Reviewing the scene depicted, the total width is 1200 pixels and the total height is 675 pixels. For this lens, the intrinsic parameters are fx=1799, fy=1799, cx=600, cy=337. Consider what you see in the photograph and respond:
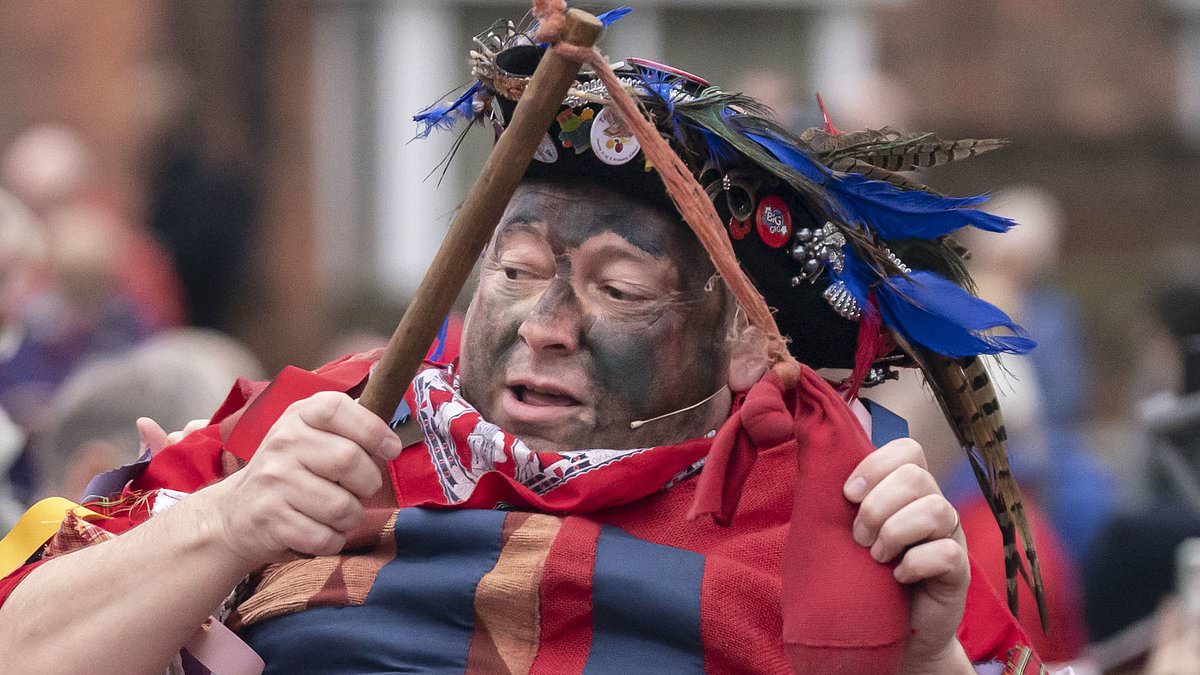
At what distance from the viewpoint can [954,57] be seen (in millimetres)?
9422

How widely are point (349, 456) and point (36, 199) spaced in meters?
5.30

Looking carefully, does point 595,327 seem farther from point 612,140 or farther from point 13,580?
point 13,580

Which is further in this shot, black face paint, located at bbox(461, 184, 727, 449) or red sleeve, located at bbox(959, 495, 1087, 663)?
red sleeve, located at bbox(959, 495, 1087, 663)

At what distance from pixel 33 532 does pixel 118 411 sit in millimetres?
1487

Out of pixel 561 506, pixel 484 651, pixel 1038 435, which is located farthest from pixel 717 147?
pixel 1038 435

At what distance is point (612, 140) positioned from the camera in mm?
2752

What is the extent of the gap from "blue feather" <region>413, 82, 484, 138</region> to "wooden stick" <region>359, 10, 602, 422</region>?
0.63 m

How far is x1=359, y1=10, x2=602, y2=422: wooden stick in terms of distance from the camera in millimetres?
2246

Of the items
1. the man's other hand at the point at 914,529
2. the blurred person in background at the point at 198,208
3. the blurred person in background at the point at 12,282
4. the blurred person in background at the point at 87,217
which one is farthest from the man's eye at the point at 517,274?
the blurred person in background at the point at 198,208

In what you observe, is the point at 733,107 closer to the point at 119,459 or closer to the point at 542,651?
the point at 542,651

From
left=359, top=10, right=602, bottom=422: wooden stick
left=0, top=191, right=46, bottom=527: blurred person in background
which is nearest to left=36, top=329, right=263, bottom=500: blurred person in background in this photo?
left=0, top=191, right=46, bottom=527: blurred person in background

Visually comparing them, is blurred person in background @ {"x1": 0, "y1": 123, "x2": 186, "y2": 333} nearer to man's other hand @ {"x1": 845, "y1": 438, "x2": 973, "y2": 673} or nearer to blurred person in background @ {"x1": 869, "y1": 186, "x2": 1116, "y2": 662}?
blurred person in background @ {"x1": 869, "y1": 186, "x2": 1116, "y2": 662}

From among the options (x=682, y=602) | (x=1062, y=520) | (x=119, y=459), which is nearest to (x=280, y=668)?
(x=682, y=602)

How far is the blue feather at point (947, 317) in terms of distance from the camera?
8.72ft
